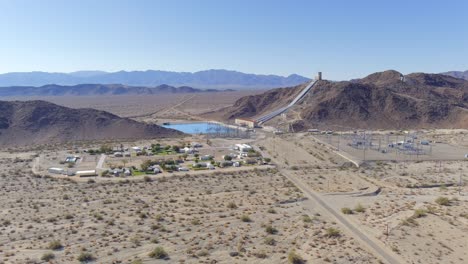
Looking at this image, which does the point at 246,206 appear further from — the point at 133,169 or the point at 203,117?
the point at 203,117

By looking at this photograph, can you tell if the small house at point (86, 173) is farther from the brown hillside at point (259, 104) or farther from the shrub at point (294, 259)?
the brown hillside at point (259, 104)

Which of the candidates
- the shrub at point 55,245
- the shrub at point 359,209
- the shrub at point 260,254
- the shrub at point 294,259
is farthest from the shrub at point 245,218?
the shrub at point 55,245

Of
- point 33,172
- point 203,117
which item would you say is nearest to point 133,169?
point 33,172

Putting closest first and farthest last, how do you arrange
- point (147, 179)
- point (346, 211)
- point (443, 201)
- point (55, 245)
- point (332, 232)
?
point (55, 245), point (332, 232), point (346, 211), point (443, 201), point (147, 179)

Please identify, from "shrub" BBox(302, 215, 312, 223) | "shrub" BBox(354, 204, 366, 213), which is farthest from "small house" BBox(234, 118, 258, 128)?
"shrub" BBox(302, 215, 312, 223)

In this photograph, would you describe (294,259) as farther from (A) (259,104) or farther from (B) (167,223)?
(A) (259,104)

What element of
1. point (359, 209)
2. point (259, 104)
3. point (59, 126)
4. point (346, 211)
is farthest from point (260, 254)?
point (259, 104)
